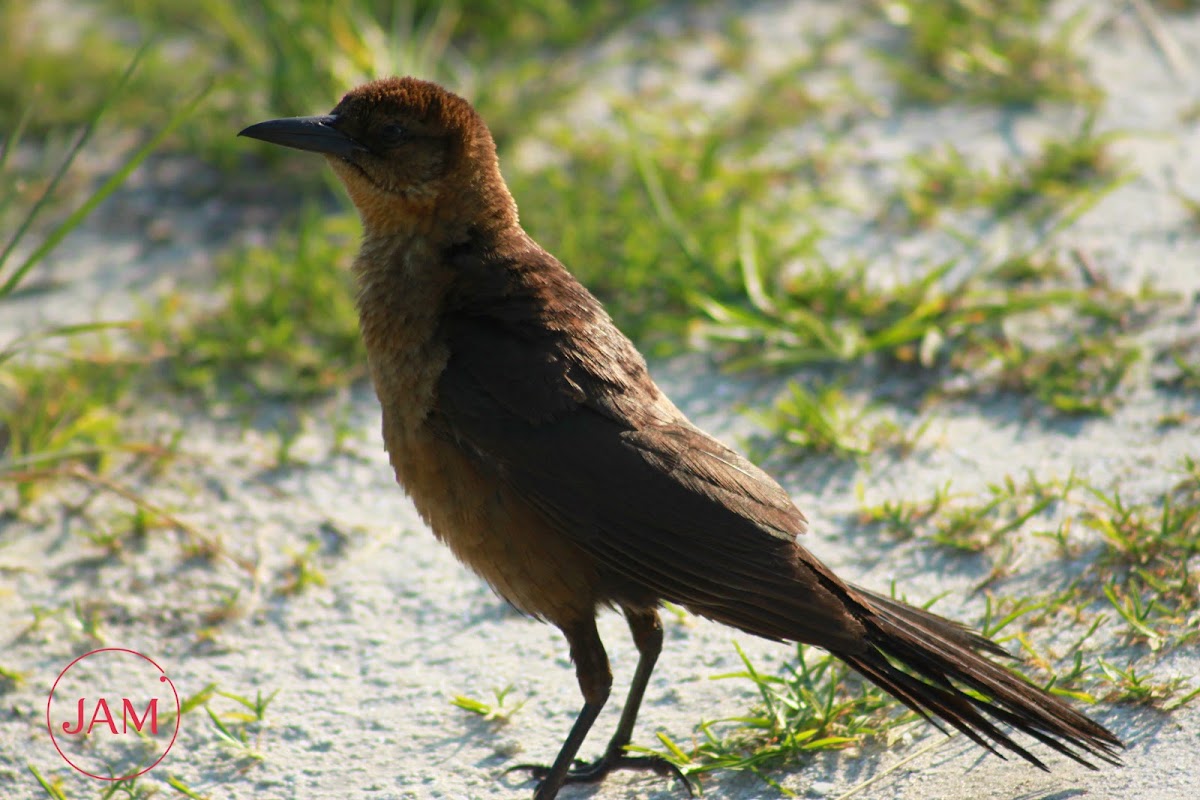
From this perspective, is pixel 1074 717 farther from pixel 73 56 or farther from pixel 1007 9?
pixel 73 56

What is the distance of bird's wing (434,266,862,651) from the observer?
3121 mm

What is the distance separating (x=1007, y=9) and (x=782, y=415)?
297cm

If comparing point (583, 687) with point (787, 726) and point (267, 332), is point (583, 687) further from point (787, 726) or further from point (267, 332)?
point (267, 332)

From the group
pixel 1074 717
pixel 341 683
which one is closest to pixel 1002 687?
pixel 1074 717

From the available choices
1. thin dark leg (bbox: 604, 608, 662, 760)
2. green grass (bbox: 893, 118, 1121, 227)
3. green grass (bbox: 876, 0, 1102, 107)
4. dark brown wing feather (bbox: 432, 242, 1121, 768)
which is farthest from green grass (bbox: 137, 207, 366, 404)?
green grass (bbox: 876, 0, 1102, 107)

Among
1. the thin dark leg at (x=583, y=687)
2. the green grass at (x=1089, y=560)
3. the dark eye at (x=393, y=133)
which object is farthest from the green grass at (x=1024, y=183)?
Answer: the thin dark leg at (x=583, y=687)

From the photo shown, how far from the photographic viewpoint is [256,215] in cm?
602

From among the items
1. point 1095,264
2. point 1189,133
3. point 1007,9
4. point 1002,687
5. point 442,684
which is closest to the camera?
point 1002,687

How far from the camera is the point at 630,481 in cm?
320

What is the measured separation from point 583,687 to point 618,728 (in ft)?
0.87

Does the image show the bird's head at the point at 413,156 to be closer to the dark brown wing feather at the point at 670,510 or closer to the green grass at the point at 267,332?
the dark brown wing feather at the point at 670,510

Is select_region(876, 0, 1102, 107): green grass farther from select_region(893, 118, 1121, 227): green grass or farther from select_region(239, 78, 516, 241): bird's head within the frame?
select_region(239, 78, 516, 241): bird's head

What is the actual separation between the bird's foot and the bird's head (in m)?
1.41
